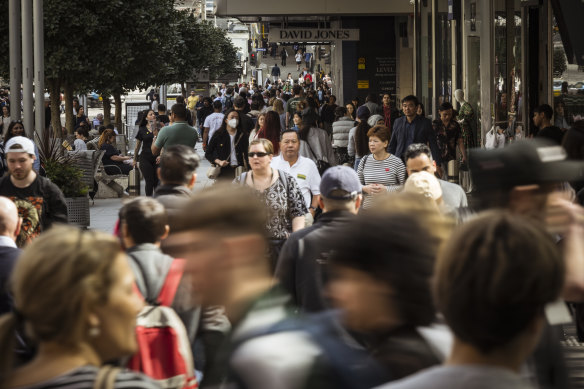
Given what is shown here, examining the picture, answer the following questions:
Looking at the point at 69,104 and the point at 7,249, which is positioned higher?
the point at 69,104

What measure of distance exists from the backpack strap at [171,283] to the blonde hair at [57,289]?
6.92 ft

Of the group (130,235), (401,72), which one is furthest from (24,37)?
(401,72)

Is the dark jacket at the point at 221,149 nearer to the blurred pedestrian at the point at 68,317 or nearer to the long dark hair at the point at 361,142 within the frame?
the long dark hair at the point at 361,142

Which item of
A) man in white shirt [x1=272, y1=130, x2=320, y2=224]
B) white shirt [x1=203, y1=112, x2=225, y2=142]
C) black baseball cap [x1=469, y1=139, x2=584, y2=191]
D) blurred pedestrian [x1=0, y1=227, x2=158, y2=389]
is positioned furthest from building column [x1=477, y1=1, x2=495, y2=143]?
blurred pedestrian [x1=0, y1=227, x2=158, y2=389]

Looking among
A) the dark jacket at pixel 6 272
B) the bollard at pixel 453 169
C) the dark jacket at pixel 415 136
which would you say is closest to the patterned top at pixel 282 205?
the dark jacket at pixel 6 272

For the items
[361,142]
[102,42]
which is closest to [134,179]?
[361,142]

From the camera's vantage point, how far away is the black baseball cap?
3650mm

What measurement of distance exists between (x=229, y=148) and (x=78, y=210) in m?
2.37

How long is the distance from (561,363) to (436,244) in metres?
0.55

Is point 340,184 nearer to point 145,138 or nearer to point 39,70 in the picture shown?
point 39,70

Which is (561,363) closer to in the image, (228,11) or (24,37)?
(24,37)

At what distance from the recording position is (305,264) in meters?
5.68

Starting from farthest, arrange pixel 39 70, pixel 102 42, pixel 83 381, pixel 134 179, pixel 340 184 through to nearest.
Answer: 1. pixel 102 42
2. pixel 134 179
3. pixel 39 70
4. pixel 340 184
5. pixel 83 381

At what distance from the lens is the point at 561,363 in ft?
11.1
